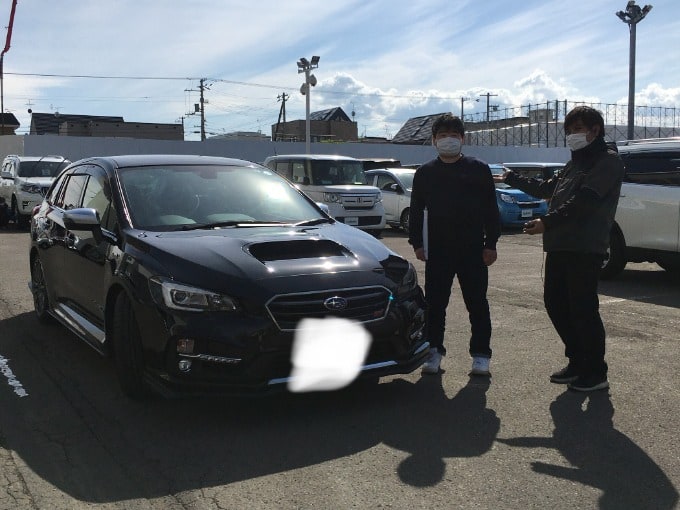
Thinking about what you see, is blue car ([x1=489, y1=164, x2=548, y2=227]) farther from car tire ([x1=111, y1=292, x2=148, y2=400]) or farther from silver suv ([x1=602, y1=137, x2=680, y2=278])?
car tire ([x1=111, y1=292, x2=148, y2=400])

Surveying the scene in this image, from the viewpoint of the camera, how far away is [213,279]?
3.82 m

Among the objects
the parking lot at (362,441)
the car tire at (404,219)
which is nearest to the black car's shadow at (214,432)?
the parking lot at (362,441)

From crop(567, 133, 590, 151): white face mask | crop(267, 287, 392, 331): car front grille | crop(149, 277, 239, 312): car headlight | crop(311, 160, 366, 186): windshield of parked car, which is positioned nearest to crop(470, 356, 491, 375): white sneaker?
crop(267, 287, 392, 331): car front grille

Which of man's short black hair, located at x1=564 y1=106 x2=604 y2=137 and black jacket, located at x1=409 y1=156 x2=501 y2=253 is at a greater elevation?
man's short black hair, located at x1=564 y1=106 x2=604 y2=137

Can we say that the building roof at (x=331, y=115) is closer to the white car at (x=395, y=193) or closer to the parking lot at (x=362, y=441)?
the white car at (x=395, y=193)

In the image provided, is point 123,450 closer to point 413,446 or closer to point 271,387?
point 271,387

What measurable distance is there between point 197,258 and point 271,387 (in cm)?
84

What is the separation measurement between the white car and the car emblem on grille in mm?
12916

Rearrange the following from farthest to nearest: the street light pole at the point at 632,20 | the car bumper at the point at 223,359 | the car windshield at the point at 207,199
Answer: the street light pole at the point at 632,20 → the car windshield at the point at 207,199 → the car bumper at the point at 223,359

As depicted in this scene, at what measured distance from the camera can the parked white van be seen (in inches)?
587

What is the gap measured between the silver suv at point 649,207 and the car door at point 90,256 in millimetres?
6322

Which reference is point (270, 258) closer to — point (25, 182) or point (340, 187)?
point (340, 187)

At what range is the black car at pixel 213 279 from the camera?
376 centimetres

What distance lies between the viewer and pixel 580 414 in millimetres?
4125
